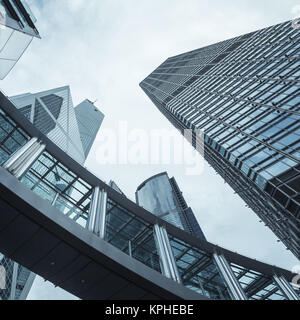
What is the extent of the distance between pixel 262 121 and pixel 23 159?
2299 cm

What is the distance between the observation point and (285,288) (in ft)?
72.5

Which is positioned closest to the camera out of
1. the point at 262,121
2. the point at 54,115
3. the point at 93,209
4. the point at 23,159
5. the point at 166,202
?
the point at 23,159

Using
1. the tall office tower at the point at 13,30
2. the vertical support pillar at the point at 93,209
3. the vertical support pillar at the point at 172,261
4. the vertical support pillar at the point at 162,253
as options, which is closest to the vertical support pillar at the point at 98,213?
the vertical support pillar at the point at 93,209

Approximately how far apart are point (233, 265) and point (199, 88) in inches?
1618

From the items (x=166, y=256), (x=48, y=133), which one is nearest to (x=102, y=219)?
(x=166, y=256)

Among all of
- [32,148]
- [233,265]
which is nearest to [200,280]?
[233,265]

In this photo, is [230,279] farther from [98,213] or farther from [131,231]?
[98,213]

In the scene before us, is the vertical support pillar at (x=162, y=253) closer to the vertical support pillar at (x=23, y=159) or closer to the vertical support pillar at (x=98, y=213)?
the vertical support pillar at (x=98, y=213)

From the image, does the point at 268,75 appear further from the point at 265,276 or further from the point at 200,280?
the point at 200,280

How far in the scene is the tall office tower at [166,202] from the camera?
126m

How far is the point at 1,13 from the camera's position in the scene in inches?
909

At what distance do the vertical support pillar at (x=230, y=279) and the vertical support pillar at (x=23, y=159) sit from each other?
46.7ft

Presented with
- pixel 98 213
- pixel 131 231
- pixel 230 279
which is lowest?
pixel 230 279
